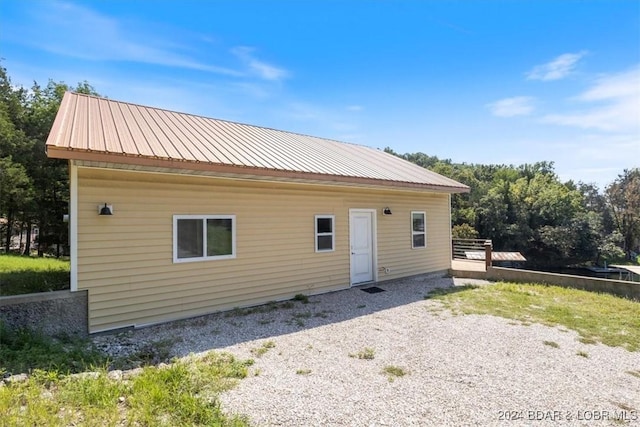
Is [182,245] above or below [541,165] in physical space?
below

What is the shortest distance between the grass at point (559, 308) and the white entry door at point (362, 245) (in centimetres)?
173

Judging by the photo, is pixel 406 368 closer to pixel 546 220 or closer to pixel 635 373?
pixel 635 373

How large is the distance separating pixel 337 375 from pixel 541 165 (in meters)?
53.7

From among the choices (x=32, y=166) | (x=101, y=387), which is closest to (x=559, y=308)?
(x=101, y=387)

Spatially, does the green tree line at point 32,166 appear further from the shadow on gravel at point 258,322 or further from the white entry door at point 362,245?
the white entry door at point 362,245

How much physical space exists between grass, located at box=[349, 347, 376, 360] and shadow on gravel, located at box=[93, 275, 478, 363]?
1.26 meters

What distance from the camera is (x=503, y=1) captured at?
26.2 ft

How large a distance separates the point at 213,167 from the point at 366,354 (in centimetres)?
378

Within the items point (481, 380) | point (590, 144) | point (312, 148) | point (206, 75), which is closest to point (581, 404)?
point (481, 380)

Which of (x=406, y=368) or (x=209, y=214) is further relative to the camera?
(x=209, y=214)

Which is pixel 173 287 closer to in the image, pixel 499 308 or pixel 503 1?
pixel 499 308

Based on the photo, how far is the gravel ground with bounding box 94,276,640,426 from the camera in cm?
297

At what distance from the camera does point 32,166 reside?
15188 mm

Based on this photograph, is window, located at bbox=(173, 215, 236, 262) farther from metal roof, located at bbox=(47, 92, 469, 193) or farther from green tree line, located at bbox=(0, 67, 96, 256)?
green tree line, located at bbox=(0, 67, 96, 256)
